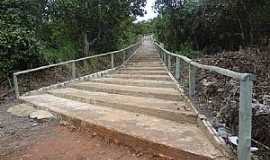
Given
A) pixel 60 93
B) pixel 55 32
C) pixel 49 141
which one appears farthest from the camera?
pixel 55 32

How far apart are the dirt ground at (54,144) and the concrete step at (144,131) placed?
14cm

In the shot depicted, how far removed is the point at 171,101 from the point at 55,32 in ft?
36.1

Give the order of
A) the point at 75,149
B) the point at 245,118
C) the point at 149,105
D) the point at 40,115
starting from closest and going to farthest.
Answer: the point at 245,118
the point at 75,149
the point at 149,105
the point at 40,115

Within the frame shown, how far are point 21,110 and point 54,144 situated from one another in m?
3.10

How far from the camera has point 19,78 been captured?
1005 centimetres

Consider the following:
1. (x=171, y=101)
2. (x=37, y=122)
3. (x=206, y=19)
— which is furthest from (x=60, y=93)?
(x=206, y=19)

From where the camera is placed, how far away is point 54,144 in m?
5.18

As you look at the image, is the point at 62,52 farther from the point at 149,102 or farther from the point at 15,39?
the point at 149,102

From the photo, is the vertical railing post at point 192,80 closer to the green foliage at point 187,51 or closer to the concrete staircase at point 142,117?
the concrete staircase at point 142,117

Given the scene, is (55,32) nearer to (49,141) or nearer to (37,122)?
(37,122)

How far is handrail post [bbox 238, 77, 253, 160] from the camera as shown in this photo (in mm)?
3230

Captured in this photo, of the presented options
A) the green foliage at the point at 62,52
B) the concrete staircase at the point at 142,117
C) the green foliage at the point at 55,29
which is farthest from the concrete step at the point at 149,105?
the green foliage at the point at 62,52

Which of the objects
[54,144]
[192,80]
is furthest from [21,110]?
[192,80]

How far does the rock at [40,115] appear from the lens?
6801 millimetres
